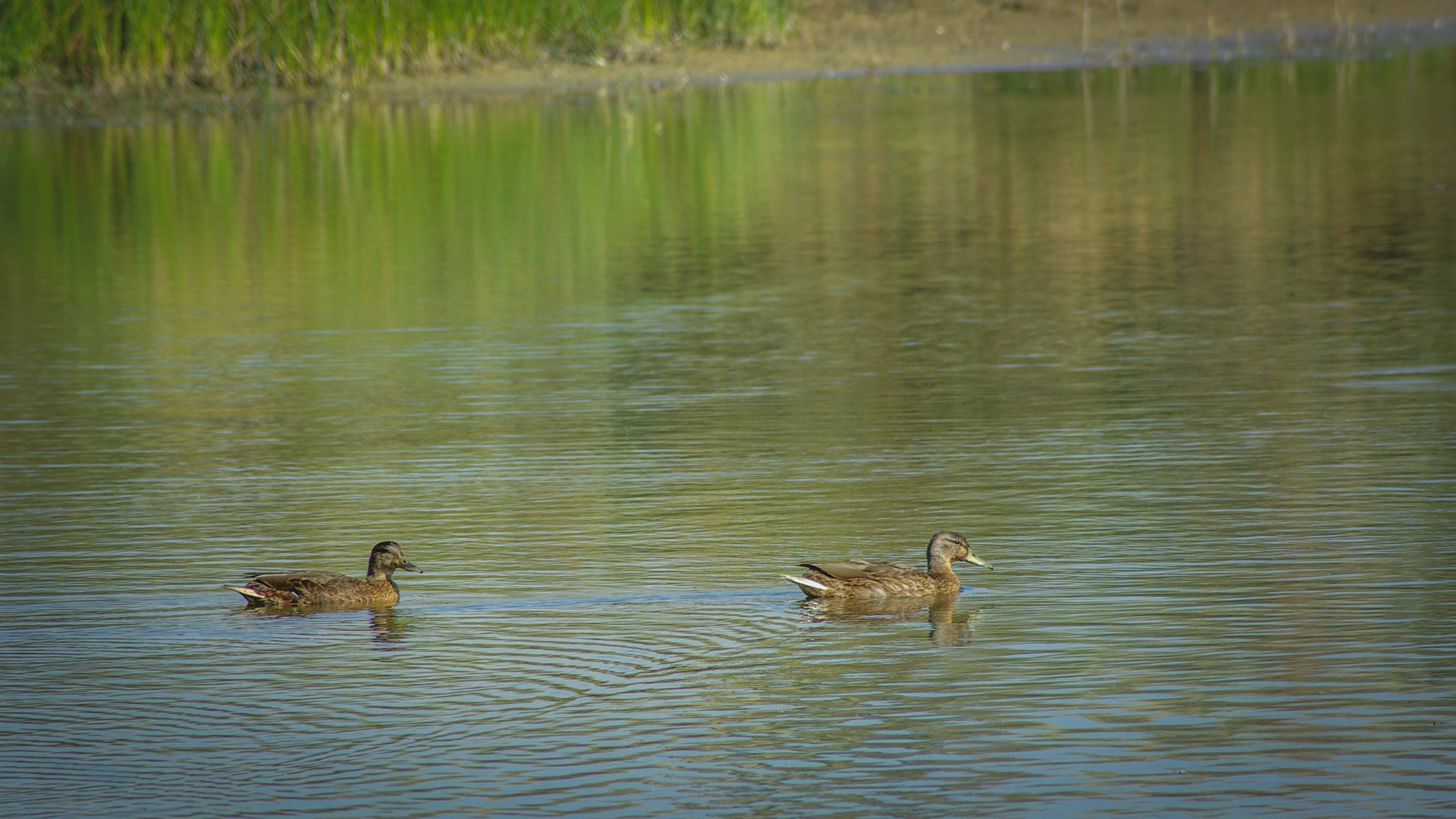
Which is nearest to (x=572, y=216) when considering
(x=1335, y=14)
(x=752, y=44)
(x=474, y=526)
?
(x=474, y=526)

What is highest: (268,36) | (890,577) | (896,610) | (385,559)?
(268,36)

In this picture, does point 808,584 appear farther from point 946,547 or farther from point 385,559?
point 385,559

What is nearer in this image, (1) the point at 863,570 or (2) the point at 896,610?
(1) the point at 863,570

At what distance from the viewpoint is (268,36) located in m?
35.6

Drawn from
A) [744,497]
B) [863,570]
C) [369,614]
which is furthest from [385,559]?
[744,497]

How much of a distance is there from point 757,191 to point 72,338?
9800 millimetres

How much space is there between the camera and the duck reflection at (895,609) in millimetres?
7910

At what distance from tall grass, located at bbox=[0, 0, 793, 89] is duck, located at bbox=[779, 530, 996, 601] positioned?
2839 centimetres

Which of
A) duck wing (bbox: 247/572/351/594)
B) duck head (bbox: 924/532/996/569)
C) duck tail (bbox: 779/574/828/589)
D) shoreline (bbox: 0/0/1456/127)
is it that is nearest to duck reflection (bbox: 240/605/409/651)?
duck wing (bbox: 247/572/351/594)

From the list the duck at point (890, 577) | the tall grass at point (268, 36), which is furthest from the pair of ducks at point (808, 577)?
the tall grass at point (268, 36)

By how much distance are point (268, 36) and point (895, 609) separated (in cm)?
2973

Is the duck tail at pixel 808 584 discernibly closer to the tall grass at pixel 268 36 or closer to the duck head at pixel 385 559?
the duck head at pixel 385 559

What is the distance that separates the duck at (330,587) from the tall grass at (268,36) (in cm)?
2758

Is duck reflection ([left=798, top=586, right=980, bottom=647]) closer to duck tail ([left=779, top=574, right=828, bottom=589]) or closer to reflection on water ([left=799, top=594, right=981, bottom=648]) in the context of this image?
reflection on water ([left=799, top=594, right=981, bottom=648])
